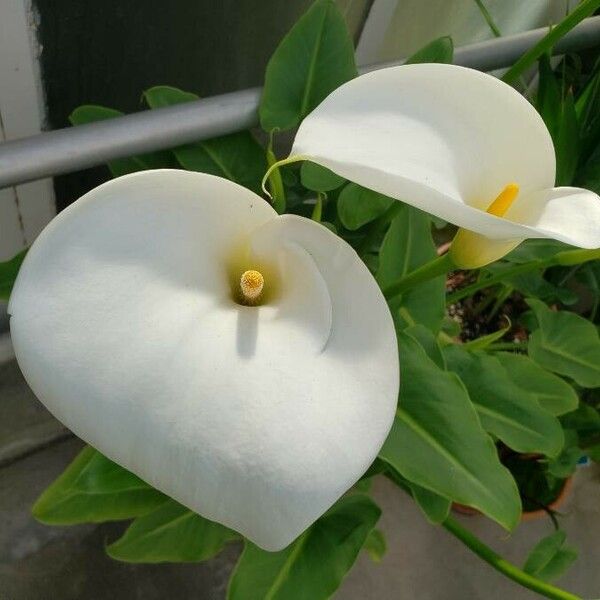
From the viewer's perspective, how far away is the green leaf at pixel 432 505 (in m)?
0.58

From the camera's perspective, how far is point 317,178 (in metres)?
0.57

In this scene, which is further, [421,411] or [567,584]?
[567,584]

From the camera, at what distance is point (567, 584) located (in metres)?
1.01

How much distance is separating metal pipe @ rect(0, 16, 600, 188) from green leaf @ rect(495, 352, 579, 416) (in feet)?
1.07

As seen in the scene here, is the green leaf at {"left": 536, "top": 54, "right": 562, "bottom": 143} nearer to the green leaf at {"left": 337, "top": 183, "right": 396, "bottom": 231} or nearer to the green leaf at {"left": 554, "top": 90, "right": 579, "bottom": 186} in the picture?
the green leaf at {"left": 554, "top": 90, "right": 579, "bottom": 186}

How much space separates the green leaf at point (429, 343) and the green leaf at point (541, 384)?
172 millimetres

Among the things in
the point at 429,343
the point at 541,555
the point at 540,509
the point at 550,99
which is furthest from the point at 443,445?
the point at 540,509

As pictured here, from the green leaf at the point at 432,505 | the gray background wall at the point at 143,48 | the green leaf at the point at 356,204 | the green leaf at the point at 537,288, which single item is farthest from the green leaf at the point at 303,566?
the gray background wall at the point at 143,48

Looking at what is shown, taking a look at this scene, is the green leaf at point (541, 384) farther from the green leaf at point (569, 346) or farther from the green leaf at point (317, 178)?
the green leaf at point (317, 178)

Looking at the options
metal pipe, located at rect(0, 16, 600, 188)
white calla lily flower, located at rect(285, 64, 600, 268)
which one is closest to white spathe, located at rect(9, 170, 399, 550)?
white calla lily flower, located at rect(285, 64, 600, 268)

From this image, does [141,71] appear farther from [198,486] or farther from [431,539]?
[431,539]

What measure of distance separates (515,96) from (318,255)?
141 mm

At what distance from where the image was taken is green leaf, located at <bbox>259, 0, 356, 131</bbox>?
57cm

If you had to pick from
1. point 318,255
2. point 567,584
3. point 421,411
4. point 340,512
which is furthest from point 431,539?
point 318,255
